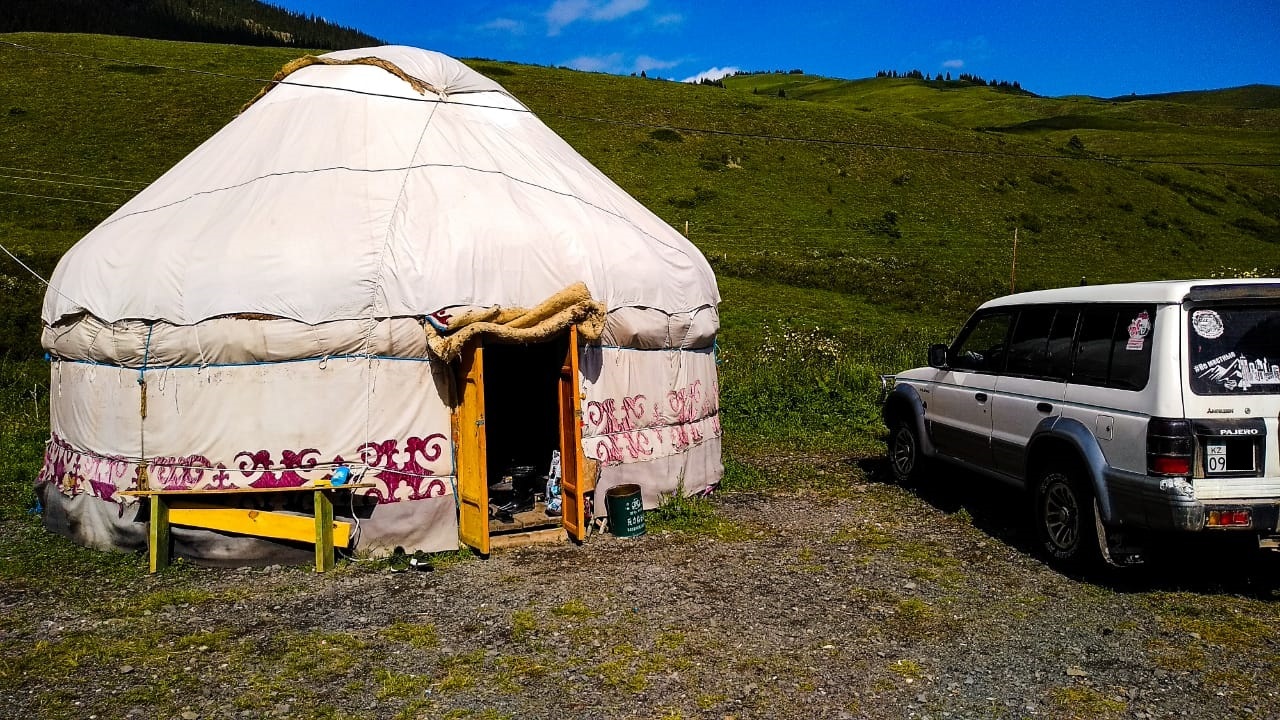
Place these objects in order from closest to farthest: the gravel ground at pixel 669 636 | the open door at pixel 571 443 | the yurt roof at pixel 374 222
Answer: the gravel ground at pixel 669 636 → the yurt roof at pixel 374 222 → the open door at pixel 571 443

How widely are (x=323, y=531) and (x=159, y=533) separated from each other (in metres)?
1.45

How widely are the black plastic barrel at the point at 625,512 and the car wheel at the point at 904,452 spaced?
3.35 metres

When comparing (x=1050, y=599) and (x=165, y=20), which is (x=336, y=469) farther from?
(x=165, y=20)

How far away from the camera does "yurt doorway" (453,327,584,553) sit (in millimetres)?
7848

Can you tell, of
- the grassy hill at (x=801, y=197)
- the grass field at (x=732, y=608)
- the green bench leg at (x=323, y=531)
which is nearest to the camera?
the grass field at (x=732, y=608)

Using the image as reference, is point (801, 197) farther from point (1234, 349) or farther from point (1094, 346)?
point (1234, 349)

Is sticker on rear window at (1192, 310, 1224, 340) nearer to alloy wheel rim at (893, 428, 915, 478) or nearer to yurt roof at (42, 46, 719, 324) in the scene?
alloy wheel rim at (893, 428, 915, 478)

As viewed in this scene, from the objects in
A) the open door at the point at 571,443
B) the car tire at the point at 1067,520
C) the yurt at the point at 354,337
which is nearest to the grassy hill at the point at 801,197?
the yurt at the point at 354,337

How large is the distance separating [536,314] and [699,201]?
28.7 meters

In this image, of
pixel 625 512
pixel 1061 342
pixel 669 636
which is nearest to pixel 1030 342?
pixel 1061 342

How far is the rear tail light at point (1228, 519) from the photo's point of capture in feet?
19.5

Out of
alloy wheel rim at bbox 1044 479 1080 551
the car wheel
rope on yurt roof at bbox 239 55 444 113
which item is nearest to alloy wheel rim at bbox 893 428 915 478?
the car wheel

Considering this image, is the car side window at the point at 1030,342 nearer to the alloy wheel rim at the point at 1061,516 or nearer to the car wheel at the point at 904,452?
the alloy wheel rim at the point at 1061,516

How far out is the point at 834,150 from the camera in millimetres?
44938
